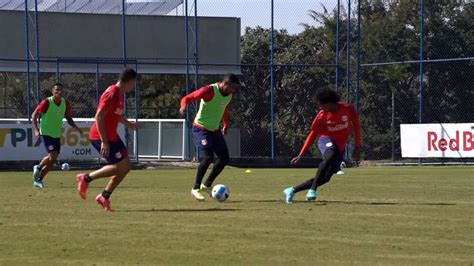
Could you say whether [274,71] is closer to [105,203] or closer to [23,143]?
[23,143]

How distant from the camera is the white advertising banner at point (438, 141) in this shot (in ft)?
103

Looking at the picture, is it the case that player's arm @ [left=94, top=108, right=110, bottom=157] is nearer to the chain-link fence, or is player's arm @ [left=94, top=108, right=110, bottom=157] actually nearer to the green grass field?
the green grass field

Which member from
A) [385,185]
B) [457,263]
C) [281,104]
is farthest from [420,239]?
[281,104]

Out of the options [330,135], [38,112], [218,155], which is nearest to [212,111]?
[218,155]

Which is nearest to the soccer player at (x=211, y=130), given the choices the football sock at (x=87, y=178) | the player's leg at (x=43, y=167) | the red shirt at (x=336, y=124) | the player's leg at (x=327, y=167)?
the red shirt at (x=336, y=124)

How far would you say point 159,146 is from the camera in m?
35.5

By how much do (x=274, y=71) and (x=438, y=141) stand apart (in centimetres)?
880

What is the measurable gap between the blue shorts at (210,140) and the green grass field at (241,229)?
0.85 meters

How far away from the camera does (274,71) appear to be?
39125mm

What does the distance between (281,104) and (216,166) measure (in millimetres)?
25564

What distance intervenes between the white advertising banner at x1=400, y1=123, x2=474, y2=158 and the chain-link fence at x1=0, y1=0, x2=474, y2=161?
4.45 ft

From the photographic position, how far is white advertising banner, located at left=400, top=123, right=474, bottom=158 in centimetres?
3145

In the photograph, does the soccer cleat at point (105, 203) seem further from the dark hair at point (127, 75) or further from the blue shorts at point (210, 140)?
the blue shorts at point (210, 140)

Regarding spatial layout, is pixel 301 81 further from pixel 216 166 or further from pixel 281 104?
pixel 216 166
